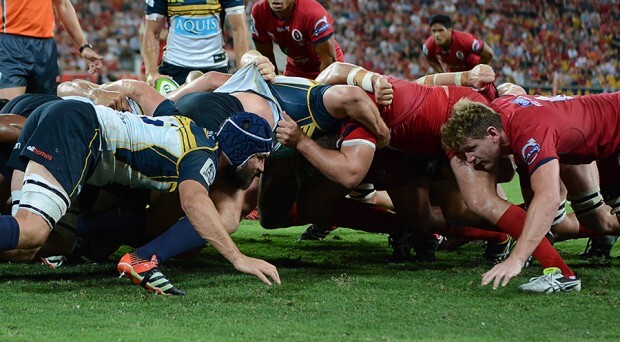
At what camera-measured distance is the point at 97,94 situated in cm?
534

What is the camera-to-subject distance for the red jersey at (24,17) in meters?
7.11

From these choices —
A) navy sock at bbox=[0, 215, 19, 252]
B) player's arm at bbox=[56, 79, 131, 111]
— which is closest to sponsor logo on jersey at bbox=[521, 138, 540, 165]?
player's arm at bbox=[56, 79, 131, 111]

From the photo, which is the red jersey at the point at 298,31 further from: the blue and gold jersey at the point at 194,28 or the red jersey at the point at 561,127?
the red jersey at the point at 561,127

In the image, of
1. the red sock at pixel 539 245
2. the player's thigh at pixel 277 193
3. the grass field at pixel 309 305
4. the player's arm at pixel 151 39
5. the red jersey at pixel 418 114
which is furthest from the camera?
the player's arm at pixel 151 39

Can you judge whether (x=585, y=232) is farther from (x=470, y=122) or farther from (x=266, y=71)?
(x=266, y=71)

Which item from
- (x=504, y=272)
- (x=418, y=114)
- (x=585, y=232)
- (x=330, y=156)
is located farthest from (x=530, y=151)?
(x=585, y=232)

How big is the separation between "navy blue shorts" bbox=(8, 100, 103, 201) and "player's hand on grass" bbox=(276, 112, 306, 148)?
101 centimetres

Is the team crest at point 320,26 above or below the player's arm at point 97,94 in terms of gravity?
above

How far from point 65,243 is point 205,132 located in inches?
42.3

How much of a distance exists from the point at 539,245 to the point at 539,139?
→ 55 cm

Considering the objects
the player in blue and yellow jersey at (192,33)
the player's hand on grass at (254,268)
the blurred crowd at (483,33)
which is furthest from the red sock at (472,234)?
the blurred crowd at (483,33)

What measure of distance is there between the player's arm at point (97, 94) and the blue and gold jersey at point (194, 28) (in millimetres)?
1735

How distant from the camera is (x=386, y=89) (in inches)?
198

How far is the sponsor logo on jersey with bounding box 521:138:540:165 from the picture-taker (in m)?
4.31
